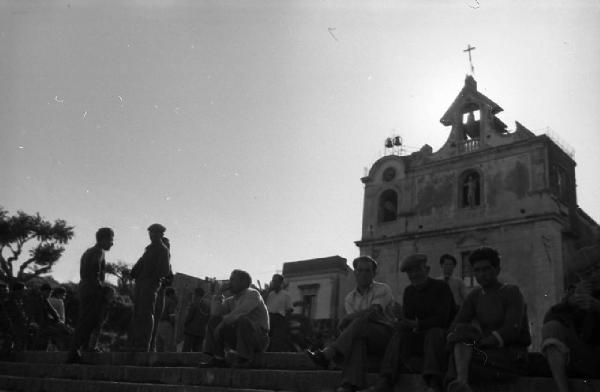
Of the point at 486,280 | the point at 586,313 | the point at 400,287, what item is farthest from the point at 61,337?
the point at 400,287

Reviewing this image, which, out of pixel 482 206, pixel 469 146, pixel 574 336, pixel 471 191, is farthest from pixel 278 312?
pixel 469 146

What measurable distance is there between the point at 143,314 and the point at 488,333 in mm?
6045

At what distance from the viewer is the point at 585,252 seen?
294 inches

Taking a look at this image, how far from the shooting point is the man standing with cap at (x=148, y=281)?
30.2 ft

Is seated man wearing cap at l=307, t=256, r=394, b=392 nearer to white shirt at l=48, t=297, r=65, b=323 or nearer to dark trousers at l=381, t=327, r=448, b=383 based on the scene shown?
dark trousers at l=381, t=327, r=448, b=383

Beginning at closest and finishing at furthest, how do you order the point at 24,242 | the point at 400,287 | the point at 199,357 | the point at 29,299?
the point at 199,357 < the point at 29,299 < the point at 400,287 < the point at 24,242

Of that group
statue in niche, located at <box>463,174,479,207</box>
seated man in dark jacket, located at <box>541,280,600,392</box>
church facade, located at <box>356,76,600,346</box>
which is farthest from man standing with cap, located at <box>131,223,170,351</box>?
statue in niche, located at <box>463,174,479,207</box>

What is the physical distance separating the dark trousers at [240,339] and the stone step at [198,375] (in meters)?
0.30

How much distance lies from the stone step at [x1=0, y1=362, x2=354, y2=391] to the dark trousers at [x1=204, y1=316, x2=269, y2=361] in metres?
0.30

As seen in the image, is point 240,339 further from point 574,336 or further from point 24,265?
point 24,265

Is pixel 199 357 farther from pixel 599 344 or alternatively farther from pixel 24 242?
pixel 24 242

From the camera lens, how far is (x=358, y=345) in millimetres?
5547

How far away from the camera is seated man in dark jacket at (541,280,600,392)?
4.59 metres

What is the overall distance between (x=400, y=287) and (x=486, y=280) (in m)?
18.7
